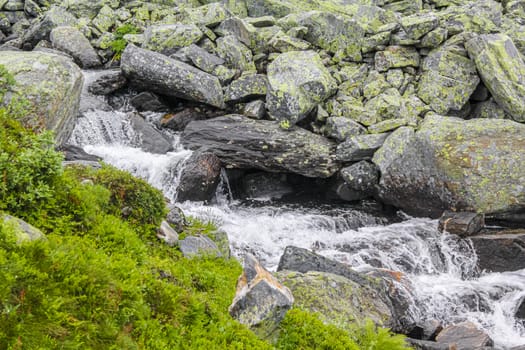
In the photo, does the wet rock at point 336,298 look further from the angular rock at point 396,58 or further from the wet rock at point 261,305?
the angular rock at point 396,58

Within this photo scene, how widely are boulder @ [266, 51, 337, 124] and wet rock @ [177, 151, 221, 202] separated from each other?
4460mm

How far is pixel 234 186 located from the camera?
75.2ft

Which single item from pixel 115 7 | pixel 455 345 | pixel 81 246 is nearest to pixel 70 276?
pixel 81 246

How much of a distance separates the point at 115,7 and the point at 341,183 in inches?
994

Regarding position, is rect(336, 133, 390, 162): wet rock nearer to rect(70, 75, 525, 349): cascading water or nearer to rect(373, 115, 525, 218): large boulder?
rect(373, 115, 525, 218): large boulder

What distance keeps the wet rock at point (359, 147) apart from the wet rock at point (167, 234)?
1299 centimetres

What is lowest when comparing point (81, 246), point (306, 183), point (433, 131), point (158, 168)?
point (306, 183)

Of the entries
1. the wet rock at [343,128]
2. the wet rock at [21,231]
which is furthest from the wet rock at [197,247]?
the wet rock at [343,128]

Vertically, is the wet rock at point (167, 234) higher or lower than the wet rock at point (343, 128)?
higher

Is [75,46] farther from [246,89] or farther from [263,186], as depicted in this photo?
[263,186]

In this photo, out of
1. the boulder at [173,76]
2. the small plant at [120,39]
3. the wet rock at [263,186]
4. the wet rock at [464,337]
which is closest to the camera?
the wet rock at [464,337]

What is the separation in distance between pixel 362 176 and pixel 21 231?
1719cm

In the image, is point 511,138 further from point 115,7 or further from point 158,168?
point 115,7

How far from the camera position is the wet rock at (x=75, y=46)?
28.8 meters
